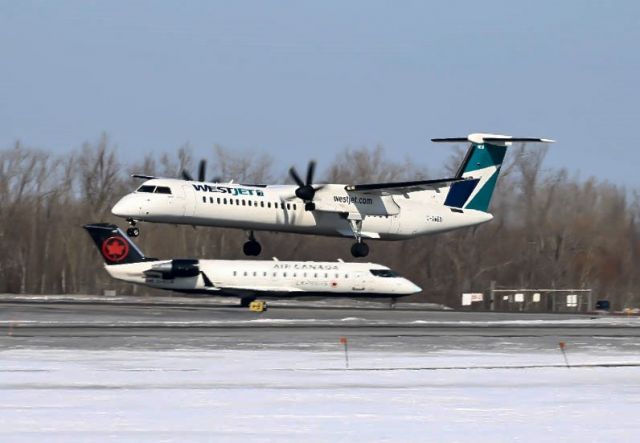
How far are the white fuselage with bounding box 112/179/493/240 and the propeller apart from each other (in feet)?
0.90

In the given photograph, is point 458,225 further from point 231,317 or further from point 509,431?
point 509,431

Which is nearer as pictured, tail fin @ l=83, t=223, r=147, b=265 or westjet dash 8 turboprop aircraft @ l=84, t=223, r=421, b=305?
westjet dash 8 turboprop aircraft @ l=84, t=223, r=421, b=305

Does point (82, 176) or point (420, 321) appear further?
point (82, 176)

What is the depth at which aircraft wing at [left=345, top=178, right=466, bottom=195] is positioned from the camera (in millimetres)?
58969

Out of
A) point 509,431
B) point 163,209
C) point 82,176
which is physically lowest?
point 509,431

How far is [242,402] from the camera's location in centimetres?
2455

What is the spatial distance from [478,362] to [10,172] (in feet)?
234

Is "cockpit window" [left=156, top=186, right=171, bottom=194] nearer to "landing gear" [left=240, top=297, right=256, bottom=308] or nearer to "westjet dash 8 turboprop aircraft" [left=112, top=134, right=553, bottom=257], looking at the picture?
"westjet dash 8 turboprop aircraft" [left=112, top=134, right=553, bottom=257]

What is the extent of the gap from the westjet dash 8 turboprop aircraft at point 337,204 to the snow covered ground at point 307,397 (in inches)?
708

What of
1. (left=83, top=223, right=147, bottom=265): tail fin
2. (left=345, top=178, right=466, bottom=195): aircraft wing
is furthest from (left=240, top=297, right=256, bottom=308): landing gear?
(left=345, top=178, right=466, bottom=195): aircraft wing

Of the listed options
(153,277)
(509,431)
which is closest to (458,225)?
(153,277)

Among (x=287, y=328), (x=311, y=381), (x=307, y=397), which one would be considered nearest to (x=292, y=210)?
(x=287, y=328)

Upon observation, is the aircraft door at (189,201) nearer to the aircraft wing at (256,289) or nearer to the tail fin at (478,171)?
the aircraft wing at (256,289)

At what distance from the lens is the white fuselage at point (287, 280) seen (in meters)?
63.2
